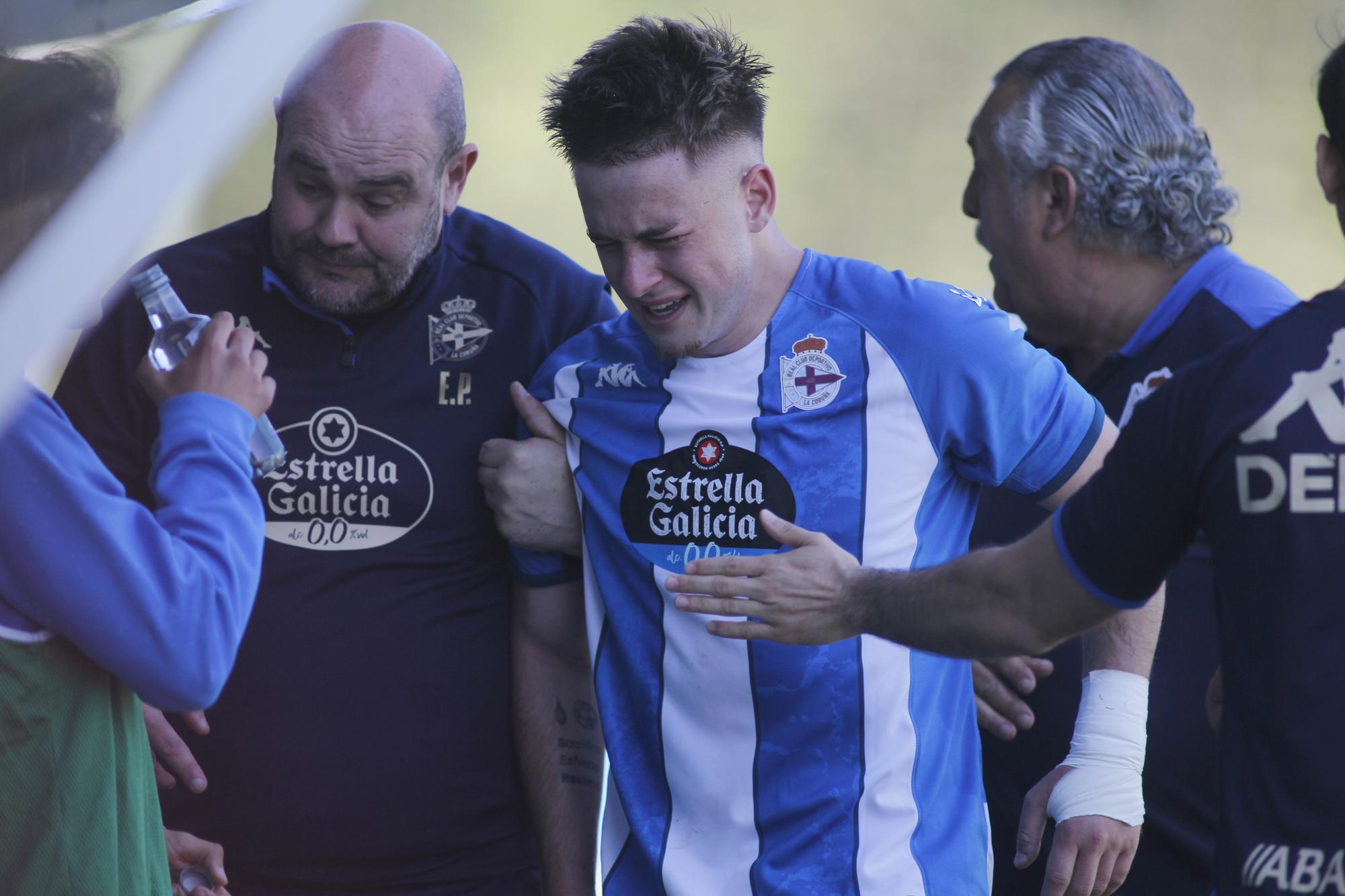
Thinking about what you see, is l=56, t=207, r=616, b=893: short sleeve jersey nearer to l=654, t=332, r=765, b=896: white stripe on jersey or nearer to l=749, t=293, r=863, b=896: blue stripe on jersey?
l=654, t=332, r=765, b=896: white stripe on jersey

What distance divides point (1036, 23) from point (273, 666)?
560 cm

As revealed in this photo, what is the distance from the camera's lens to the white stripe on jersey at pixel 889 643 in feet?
5.83

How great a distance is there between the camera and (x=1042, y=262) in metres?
2.46

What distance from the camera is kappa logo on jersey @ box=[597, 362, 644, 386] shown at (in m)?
1.97

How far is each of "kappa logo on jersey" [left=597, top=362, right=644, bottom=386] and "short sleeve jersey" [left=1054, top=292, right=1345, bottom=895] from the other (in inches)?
33.2

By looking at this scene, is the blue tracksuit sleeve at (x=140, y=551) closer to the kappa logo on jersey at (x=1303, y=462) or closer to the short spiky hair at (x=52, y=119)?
the short spiky hair at (x=52, y=119)

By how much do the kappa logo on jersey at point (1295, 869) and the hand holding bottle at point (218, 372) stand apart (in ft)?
3.40

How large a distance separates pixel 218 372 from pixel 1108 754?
127 centimetres

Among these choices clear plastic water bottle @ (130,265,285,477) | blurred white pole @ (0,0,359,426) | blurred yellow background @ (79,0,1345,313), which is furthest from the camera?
blurred yellow background @ (79,0,1345,313)

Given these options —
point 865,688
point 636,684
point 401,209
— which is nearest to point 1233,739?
point 865,688

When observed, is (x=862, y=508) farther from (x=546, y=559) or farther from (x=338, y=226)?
(x=338, y=226)

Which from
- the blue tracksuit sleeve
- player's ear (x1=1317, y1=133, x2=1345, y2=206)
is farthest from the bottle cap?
player's ear (x1=1317, y1=133, x2=1345, y2=206)

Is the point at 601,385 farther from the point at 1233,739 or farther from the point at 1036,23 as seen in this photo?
the point at 1036,23

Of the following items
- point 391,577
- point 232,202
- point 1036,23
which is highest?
point 1036,23
